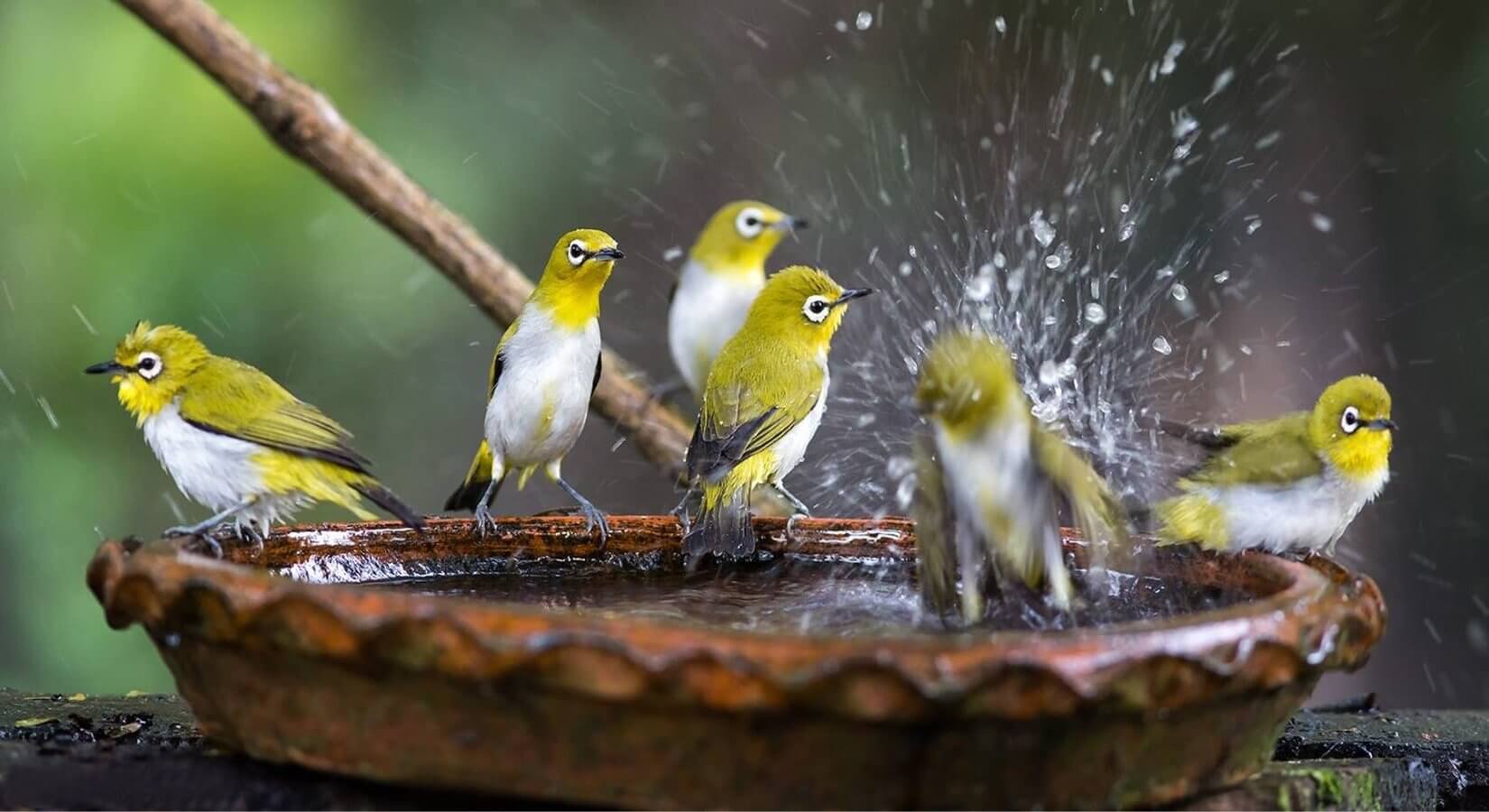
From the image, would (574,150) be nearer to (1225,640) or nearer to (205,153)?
(205,153)

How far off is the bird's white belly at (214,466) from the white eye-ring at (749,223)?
8.86 feet

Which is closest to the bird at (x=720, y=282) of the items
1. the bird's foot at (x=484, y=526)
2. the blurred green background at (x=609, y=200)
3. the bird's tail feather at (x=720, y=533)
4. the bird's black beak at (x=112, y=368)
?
the blurred green background at (x=609, y=200)

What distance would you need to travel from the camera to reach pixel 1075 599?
9.66 ft

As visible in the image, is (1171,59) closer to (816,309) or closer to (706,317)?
(706,317)

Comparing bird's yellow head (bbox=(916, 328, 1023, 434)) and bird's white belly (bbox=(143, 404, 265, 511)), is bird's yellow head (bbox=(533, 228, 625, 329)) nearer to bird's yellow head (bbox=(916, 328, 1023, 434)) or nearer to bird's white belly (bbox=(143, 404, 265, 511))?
bird's white belly (bbox=(143, 404, 265, 511))

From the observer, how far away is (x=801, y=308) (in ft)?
14.1

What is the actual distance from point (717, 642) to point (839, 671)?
149 mm

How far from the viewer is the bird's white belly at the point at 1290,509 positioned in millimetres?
3160

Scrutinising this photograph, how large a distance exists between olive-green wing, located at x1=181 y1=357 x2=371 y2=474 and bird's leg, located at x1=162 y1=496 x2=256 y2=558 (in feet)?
0.44

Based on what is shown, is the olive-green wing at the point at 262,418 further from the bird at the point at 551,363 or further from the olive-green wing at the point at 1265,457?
the olive-green wing at the point at 1265,457

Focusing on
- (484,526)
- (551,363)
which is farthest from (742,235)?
(484,526)

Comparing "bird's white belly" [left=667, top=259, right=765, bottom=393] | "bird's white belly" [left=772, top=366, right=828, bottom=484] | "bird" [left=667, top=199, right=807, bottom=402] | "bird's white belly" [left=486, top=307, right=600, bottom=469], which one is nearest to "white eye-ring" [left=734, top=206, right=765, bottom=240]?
"bird" [left=667, top=199, right=807, bottom=402]

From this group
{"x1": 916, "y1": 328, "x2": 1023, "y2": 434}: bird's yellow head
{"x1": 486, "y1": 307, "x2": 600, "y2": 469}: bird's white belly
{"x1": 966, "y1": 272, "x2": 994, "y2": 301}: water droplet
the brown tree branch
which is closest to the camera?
{"x1": 916, "y1": 328, "x2": 1023, "y2": 434}: bird's yellow head

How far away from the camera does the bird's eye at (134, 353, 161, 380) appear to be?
325 cm
